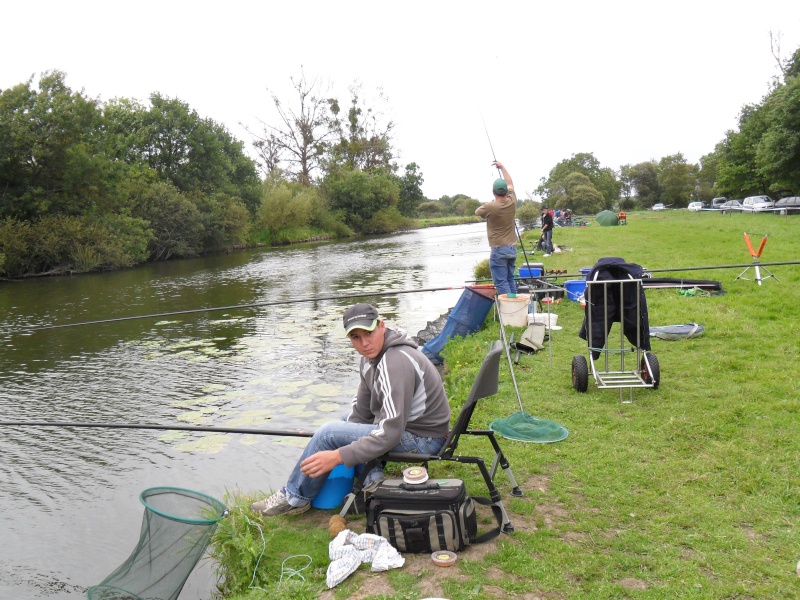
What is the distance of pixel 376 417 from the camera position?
13.7 ft

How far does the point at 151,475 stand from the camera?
6383 millimetres

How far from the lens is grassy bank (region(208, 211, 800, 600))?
10.9ft

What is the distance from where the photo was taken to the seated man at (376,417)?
3.83 m

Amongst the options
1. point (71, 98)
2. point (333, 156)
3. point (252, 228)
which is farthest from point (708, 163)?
point (71, 98)

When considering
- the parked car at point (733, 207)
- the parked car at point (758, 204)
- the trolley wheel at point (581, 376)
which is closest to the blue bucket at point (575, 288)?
the trolley wheel at point (581, 376)

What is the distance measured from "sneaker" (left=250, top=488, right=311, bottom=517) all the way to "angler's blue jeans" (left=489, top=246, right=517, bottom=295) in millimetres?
6130

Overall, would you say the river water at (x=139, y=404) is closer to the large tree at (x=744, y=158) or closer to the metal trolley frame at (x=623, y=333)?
the metal trolley frame at (x=623, y=333)

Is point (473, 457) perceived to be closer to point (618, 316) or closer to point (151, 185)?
point (618, 316)

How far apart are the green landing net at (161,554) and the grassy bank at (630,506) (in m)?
0.24

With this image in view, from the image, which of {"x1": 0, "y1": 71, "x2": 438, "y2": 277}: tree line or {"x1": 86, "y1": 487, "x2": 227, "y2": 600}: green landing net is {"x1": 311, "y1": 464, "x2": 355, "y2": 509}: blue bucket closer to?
{"x1": 86, "y1": 487, "x2": 227, "y2": 600}: green landing net

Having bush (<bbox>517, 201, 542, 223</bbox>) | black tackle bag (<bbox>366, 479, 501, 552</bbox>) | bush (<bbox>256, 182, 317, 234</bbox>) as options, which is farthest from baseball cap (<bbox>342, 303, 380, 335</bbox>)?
bush (<bbox>256, 182, 317, 234</bbox>)

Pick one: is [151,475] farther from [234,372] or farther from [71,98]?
[71,98]

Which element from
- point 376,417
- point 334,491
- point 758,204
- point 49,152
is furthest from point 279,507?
point 758,204

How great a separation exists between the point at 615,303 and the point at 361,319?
3458 mm
